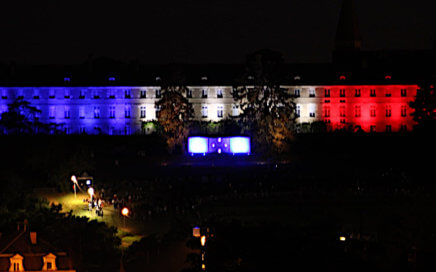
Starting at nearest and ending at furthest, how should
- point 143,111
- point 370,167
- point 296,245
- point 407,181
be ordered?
point 296,245 → point 407,181 → point 370,167 → point 143,111

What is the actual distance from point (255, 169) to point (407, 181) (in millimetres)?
9690

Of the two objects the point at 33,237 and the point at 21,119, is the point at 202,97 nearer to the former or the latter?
the point at 21,119

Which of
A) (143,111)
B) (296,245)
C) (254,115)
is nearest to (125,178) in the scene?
(254,115)

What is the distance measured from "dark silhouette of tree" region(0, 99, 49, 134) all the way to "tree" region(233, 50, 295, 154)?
810 inches

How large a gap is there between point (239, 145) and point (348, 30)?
106ft

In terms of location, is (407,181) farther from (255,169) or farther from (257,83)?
(257,83)

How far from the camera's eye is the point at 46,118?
8256cm

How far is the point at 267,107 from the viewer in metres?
65.5

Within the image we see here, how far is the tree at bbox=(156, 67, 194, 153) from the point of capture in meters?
67.8

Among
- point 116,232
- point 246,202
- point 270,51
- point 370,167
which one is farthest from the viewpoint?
point 270,51

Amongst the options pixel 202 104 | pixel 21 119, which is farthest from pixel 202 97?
pixel 21 119

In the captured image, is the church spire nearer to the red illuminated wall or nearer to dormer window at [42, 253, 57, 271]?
the red illuminated wall

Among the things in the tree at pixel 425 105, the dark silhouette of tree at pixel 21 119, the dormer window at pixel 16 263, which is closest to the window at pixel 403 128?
the tree at pixel 425 105

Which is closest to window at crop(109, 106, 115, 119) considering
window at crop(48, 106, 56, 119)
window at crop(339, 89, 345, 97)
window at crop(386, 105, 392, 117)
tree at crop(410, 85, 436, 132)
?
window at crop(48, 106, 56, 119)
